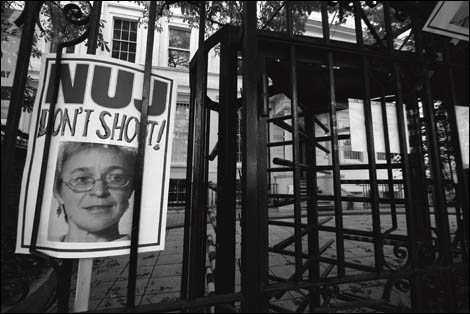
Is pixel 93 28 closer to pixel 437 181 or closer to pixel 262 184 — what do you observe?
pixel 262 184

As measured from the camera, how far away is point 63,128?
1.12m

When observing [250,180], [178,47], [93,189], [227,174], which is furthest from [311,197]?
[178,47]

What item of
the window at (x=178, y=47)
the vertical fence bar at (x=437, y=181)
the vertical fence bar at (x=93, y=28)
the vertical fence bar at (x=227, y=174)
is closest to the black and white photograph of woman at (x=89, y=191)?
the vertical fence bar at (x=93, y=28)

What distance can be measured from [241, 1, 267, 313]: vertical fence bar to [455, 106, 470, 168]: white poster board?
54.3 inches

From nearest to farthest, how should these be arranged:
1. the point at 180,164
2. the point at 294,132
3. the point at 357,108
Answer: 1. the point at 294,132
2. the point at 357,108
3. the point at 180,164

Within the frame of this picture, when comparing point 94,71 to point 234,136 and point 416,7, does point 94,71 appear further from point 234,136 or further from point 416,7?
point 416,7

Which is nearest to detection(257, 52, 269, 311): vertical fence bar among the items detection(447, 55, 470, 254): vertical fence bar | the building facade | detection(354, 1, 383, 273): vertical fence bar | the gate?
the gate

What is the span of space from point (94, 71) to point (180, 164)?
9.75 m

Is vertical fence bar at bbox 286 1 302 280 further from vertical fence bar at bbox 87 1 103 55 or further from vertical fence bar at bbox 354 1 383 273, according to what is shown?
vertical fence bar at bbox 87 1 103 55

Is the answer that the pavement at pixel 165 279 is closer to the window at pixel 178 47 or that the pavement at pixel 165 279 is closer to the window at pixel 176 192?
the window at pixel 176 192

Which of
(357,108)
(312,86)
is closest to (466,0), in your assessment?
(357,108)

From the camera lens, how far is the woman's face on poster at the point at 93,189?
3.64 feet

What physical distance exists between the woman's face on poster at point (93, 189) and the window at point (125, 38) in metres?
11.4

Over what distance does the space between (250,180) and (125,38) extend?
12307mm
